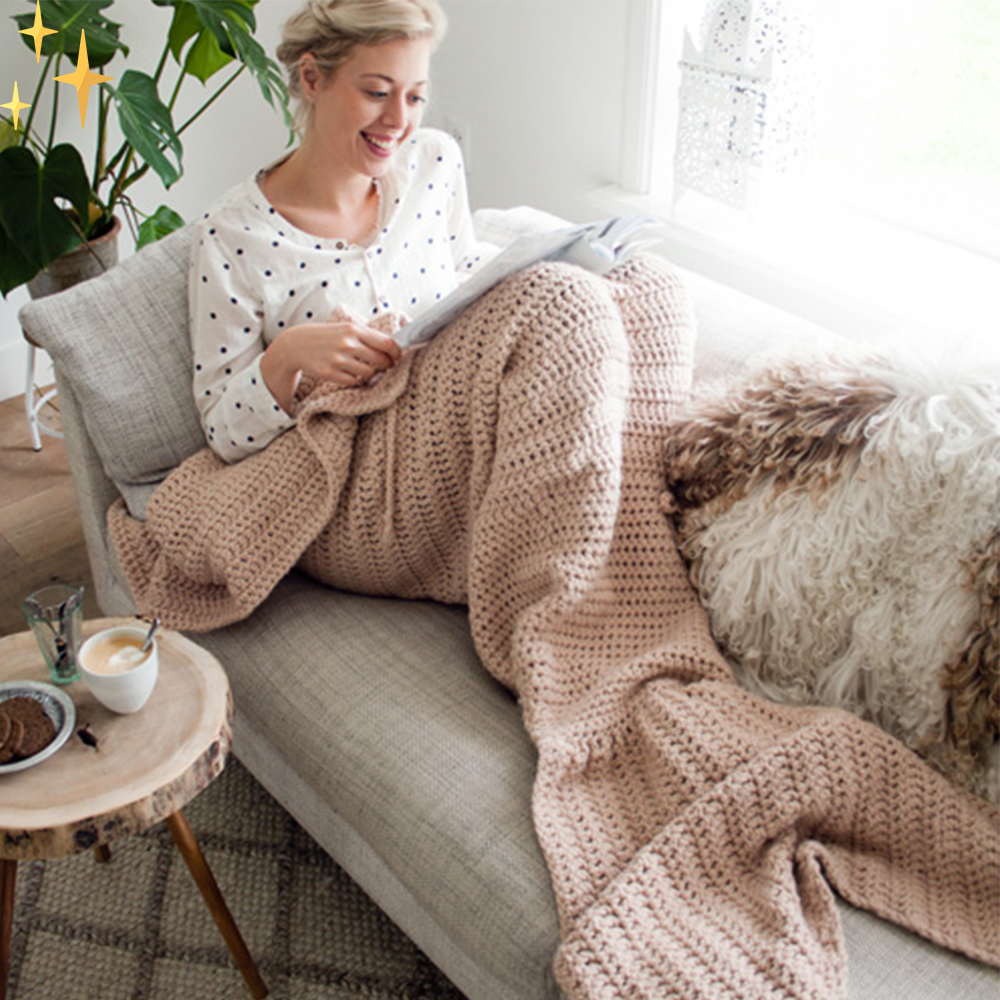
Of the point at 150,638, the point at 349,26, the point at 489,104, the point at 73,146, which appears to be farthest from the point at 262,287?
the point at 489,104

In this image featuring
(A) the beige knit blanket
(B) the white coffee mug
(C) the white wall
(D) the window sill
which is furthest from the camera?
(C) the white wall

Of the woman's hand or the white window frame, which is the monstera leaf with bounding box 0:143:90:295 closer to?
the woman's hand

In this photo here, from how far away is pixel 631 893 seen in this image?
3.64ft

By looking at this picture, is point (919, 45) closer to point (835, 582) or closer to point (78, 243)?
point (835, 582)

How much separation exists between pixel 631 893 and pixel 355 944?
0.57m

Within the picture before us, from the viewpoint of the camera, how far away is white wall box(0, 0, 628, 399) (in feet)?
7.77

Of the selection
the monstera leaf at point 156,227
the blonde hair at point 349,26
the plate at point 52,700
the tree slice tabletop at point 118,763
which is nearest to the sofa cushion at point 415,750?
the tree slice tabletop at point 118,763

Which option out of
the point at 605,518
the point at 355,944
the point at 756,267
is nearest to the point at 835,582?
the point at 605,518

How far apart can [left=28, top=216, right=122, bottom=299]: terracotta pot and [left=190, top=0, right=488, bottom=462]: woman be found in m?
0.68

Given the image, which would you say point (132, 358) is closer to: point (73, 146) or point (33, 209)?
point (33, 209)

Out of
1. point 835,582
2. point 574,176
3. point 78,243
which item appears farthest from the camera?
point 574,176

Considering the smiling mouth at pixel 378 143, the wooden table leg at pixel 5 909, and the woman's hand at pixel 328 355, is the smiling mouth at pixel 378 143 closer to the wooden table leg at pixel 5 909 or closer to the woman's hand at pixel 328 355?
the woman's hand at pixel 328 355

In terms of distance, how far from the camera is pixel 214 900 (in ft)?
4.50

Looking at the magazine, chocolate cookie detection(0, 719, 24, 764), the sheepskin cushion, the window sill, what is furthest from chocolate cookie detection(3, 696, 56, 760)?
the window sill
